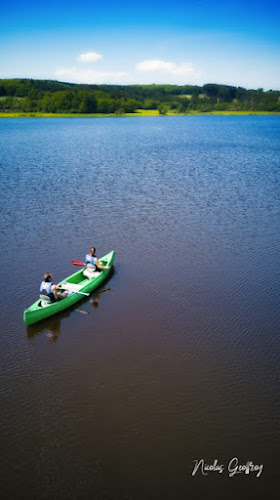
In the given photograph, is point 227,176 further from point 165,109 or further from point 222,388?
point 165,109

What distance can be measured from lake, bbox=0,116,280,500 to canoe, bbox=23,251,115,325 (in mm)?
331

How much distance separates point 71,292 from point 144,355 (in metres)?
4.33

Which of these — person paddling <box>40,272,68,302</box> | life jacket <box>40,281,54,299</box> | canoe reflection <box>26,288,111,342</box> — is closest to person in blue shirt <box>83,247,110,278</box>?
canoe reflection <box>26,288,111,342</box>

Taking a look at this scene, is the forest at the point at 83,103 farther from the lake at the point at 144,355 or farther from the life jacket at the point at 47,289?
the life jacket at the point at 47,289

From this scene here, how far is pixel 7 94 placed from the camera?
171 metres

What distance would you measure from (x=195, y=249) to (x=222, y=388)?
9971 mm

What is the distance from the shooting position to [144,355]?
12.5m

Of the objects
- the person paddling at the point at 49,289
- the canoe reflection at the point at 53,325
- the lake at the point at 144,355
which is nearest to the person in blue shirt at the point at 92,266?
the lake at the point at 144,355

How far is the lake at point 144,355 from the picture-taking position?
883 cm

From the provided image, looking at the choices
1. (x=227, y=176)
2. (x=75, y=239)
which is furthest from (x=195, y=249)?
(x=227, y=176)

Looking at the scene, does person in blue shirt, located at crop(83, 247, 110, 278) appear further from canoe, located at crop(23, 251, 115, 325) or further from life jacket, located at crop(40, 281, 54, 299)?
life jacket, located at crop(40, 281, 54, 299)

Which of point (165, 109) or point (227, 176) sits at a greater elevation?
point (165, 109)

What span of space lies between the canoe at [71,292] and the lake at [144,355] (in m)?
0.33

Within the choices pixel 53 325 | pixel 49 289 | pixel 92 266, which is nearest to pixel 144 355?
pixel 53 325
